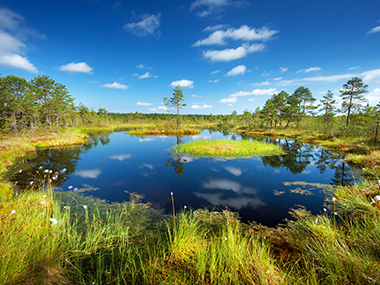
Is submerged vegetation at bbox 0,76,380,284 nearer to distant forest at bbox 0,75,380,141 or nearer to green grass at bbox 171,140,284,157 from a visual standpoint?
green grass at bbox 171,140,284,157

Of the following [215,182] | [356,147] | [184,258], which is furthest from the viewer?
[356,147]

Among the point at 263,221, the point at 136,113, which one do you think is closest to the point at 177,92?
the point at 263,221

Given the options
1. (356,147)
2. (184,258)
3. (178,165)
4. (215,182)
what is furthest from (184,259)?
(356,147)

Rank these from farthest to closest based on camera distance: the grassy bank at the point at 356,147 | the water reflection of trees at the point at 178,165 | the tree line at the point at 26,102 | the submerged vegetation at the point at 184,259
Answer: the tree line at the point at 26,102, the grassy bank at the point at 356,147, the water reflection of trees at the point at 178,165, the submerged vegetation at the point at 184,259

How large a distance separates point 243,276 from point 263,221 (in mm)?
4082

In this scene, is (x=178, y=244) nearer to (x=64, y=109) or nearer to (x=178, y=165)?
(x=178, y=165)

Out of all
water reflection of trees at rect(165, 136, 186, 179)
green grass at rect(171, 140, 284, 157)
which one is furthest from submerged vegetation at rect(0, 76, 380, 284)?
green grass at rect(171, 140, 284, 157)

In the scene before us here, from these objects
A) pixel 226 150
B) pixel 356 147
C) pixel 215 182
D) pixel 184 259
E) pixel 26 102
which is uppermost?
pixel 26 102

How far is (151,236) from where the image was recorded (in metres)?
4.82

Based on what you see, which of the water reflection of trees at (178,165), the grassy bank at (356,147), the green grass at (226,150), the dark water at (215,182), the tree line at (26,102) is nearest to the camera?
the dark water at (215,182)

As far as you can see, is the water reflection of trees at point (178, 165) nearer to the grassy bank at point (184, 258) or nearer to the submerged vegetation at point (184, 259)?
the grassy bank at point (184, 258)

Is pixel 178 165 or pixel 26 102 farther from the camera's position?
pixel 26 102

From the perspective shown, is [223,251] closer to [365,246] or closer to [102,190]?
[365,246]

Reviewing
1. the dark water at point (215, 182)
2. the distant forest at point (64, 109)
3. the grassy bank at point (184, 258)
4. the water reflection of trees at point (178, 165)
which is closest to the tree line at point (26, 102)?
the distant forest at point (64, 109)
